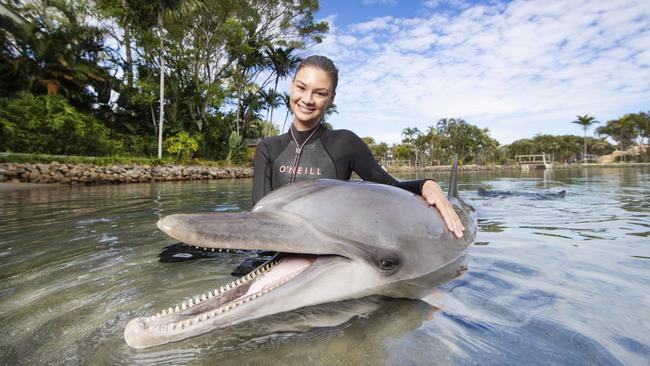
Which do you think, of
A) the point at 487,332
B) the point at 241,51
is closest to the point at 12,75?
the point at 241,51

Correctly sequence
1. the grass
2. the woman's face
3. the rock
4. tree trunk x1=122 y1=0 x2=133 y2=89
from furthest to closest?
tree trunk x1=122 y1=0 x2=133 y2=89 → the rock → the grass → the woman's face

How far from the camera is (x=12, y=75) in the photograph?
15875 millimetres

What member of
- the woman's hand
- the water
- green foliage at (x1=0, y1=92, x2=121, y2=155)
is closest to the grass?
green foliage at (x1=0, y1=92, x2=121, y2=155)

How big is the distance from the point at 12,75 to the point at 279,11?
16.5m

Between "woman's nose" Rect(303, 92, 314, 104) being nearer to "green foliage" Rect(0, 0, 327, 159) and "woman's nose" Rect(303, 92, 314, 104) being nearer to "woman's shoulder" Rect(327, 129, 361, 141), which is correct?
"woman's shoulder" Rect(327, 129, 361, 141)

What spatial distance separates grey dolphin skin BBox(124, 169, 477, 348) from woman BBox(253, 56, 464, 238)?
0.68 m

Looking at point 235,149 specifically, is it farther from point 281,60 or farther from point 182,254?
point 182,254

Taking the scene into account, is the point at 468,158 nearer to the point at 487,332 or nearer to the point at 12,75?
the point at 12,75

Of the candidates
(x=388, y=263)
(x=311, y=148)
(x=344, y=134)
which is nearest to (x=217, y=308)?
(x=388, y=263)

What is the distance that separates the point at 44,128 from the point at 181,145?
6.90m

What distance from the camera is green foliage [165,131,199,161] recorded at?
20500 millimetres

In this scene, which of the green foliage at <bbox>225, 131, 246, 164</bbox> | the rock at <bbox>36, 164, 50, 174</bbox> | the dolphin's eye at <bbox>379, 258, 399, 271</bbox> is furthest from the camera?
the green foliage at <bbox>225, 131, 246, 164</bbox>

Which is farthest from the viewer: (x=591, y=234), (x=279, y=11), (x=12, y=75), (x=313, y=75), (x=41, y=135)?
(x=279, y=11)

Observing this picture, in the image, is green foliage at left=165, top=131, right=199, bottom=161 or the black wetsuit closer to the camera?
the black wetsuit
